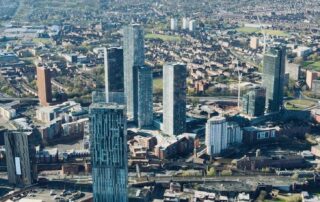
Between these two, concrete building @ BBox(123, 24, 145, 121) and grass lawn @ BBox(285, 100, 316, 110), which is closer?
concrete building @ BBox(123, 24, 145, 121)

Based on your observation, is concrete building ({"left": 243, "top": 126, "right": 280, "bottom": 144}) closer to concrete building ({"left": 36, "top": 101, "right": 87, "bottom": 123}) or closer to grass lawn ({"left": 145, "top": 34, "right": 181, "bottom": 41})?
concrete building ({"left": 36, "top": 101, "right": 87, "bottom": 123})

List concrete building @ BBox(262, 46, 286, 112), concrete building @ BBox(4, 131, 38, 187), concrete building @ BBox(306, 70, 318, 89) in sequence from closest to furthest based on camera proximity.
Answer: concrete building @ BBox(4, 131, 38, 187)
concrete building @ BBox(262, 46, 286, 112)
concrete building @ BBox(306, 70, 318, 89)

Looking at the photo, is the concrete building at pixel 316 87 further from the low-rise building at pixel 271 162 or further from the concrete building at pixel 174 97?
the concrete building at pixel 174 97

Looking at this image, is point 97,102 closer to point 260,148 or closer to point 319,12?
point 260,148

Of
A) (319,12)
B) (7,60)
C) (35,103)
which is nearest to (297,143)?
(35,103)

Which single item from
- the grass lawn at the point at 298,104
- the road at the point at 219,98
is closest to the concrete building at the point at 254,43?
the road at the point at 219,98

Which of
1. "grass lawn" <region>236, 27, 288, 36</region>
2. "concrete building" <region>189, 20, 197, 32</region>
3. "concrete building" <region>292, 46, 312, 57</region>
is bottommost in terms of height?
"concrete building" <region>292, 46, 312, 57</region>

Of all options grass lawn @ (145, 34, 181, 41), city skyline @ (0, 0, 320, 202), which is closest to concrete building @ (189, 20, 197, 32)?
grass lawn @ (145, 34, 181, 41)
